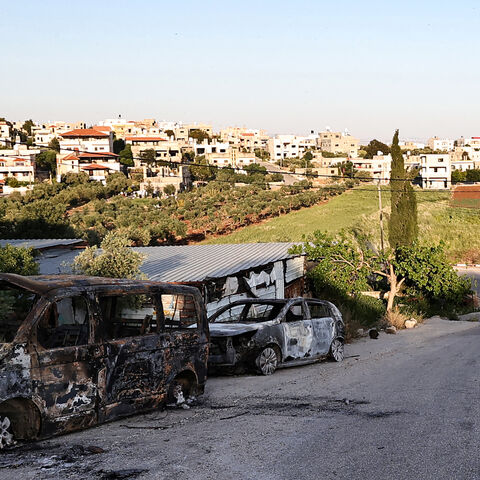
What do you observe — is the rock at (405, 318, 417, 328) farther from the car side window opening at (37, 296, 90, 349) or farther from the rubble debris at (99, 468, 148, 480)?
the rubble debris at (99, 468, 148, 480)

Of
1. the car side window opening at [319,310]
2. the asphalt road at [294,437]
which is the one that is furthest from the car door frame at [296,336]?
the asphalt road at [294,437]

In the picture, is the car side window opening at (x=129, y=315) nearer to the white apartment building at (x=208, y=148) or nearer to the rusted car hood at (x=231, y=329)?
the rusted car hood at (x=231, y=329)

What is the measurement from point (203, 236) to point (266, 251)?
42.6 metres

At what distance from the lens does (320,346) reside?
48.0 feet

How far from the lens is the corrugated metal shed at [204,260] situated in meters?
19.2

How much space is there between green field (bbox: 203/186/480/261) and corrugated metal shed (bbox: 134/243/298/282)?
1222 inches

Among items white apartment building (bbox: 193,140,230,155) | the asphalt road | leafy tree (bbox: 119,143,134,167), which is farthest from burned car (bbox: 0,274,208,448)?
white apartment building (bbox: 193,140,230,155)

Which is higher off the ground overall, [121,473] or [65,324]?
[65,324]

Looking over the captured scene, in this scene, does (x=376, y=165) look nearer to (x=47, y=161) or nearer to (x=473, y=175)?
(x=473, y=175)

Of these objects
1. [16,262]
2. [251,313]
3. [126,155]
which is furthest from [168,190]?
[251,313]

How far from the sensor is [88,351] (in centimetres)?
805

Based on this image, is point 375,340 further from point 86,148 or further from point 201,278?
point 86,148

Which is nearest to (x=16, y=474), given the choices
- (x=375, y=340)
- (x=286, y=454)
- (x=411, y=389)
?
(x=286, y=454)

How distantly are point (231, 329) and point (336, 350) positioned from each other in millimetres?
3198
